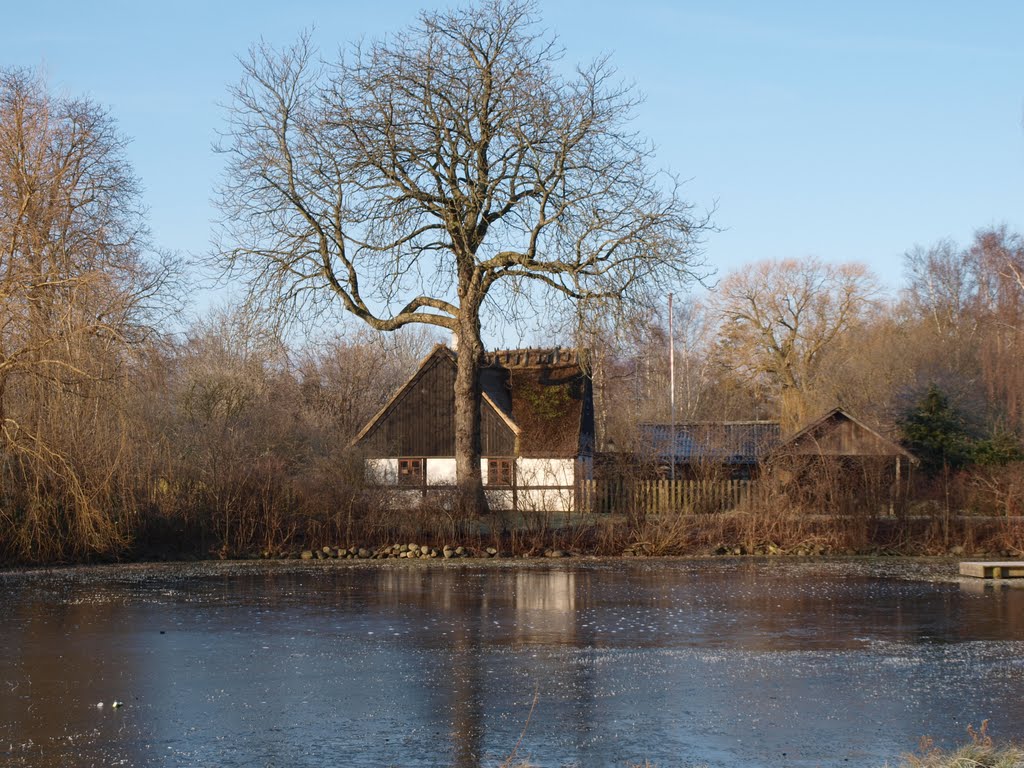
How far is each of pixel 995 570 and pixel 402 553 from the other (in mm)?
13037

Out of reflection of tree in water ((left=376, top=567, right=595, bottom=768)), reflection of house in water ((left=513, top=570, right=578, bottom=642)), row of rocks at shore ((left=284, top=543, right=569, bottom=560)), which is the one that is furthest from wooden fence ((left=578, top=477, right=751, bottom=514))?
reflection of house in water ((left=513, top=570, right=578, bottom=642))

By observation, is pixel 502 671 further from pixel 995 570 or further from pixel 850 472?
pixel 850 472

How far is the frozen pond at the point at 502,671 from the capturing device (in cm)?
931

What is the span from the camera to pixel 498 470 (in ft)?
158

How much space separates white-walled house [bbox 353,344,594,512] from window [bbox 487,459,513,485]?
4 cm

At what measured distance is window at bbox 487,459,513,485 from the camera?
47.5 meters

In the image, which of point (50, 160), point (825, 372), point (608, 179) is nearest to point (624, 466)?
point (608, 179)

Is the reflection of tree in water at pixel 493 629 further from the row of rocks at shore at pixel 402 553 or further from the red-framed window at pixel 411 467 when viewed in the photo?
the red-framed window at pixel 411 467

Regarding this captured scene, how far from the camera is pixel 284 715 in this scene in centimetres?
1041

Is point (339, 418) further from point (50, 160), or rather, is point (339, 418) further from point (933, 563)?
point (933, 563)

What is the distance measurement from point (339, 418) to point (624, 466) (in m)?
30.2

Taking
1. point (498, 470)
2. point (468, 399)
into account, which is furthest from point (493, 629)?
point (498, 470)

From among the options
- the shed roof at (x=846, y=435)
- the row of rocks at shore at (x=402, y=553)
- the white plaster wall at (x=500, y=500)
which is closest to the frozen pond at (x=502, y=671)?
the row of rocks at shore at (x=402, y=553)

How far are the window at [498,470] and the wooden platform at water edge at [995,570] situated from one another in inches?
1046
